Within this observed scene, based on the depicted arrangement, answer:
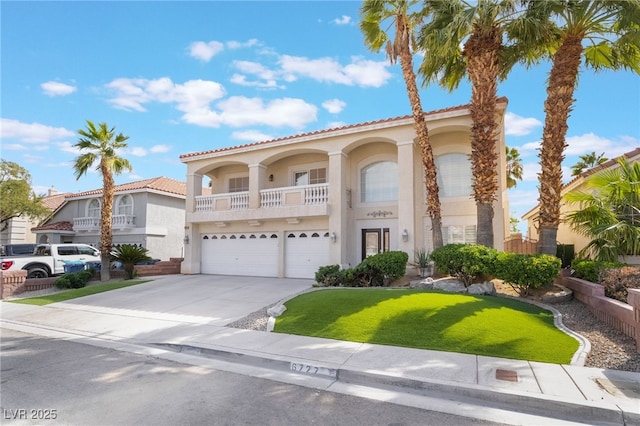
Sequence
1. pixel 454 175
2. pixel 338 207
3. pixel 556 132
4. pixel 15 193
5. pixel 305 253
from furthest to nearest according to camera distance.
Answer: pixel 15 193, pixel 305 253, pixel 338 207, pixel 454 175, pixel 556 132

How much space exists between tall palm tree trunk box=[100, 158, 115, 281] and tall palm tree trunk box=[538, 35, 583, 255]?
1843 centimetres

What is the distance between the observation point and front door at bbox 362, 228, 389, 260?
56.1 ft

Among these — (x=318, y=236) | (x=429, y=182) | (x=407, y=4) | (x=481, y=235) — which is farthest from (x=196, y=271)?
(x=407, y=4)

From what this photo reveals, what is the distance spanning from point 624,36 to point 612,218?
555 cm

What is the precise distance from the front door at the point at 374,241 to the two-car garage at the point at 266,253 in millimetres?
1713

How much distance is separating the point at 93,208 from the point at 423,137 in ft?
84.1

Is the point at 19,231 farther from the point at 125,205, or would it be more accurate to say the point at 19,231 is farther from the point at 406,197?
the point at 406,197

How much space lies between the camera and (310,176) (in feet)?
63.8

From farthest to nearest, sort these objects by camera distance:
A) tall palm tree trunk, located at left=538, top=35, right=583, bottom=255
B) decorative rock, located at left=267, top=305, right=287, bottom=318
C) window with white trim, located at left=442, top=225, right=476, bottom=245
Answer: window with white trim, located at left=442, top=225, right=476, bottom=245 < tall palm tree trunk, located at left=538, top=35, right=583, bottom=255 < decorative rock, located at left=267, top=305, right=287, bottom=318

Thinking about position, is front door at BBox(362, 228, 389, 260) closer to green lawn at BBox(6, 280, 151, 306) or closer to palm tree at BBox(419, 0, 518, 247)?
palm tree at BBox(419, 0, 518, 247)

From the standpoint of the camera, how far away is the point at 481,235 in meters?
12.5

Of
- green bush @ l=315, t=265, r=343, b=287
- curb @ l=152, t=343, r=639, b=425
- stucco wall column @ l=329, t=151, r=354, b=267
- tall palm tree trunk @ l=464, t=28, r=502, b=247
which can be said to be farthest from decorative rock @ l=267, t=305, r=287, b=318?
tall palm tree trunk @ l=464, t=28, r=502, b=247

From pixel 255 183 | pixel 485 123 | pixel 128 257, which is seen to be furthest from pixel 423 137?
pixel 128 257

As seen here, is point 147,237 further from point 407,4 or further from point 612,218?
point 612,218
